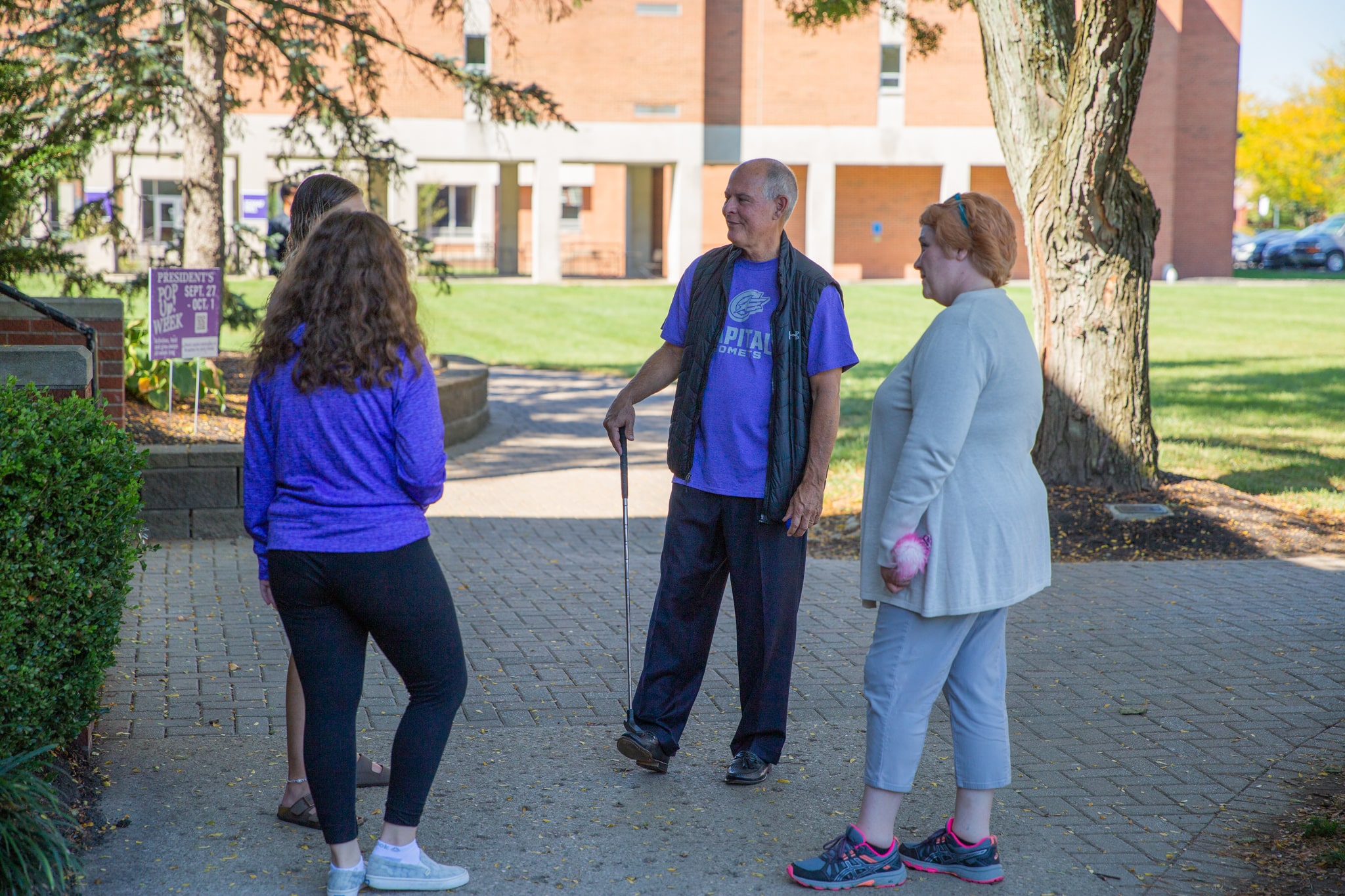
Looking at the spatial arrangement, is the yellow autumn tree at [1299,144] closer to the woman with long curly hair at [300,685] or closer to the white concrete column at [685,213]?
the white concrete column at [685,213]

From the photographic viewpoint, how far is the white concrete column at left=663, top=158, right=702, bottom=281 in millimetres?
41406

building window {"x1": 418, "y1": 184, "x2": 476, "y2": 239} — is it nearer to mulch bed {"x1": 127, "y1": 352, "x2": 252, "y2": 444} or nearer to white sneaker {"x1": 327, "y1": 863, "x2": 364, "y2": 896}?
mulch bed {"x1": 127, "y1": 352, "x2": 252, "y2": 444}

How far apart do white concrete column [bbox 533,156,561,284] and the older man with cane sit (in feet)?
120

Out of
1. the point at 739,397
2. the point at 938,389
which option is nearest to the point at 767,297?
the point at 739,397

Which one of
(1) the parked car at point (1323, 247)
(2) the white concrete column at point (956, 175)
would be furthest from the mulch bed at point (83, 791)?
(1) the parked car at point (1323, 247)

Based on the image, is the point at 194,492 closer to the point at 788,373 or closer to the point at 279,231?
the point at 279,231

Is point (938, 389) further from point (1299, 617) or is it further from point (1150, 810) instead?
point (1299, 617)

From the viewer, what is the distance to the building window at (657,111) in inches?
1607

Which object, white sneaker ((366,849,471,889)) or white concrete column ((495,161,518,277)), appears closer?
white sneaker ((366,849,471,889))

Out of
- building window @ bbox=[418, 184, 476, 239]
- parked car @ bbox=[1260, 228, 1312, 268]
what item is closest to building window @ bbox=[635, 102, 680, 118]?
building window @ bbox=[418, 184, 476, 239]

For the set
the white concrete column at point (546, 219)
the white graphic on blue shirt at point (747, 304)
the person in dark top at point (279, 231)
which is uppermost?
the white concrete column at point (546, 219)

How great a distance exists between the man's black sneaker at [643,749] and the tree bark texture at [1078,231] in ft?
16.6

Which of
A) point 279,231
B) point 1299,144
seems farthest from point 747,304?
point 1299,144

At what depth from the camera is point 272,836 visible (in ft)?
12.3
